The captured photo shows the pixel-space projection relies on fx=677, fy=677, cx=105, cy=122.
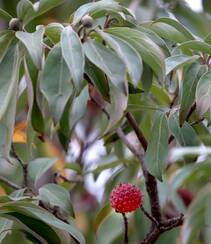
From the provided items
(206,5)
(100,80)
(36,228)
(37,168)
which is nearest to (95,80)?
(100,80)

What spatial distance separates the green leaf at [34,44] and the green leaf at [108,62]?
0.06 m

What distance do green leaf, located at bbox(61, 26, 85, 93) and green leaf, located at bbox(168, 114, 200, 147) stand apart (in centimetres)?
19

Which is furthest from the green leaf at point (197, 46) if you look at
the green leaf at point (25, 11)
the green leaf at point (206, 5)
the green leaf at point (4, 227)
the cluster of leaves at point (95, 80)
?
the green leaf at point (206, 5)

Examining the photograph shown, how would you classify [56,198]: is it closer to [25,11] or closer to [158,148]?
[158,148]

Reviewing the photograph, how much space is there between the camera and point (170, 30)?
99 centimetres

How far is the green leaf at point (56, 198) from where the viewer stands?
3.30 feet

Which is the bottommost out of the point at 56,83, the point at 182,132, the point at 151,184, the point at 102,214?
the point at 102,214

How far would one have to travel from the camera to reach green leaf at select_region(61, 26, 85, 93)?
823 millimetres

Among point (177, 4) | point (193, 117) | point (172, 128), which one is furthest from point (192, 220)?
point (177, 4)


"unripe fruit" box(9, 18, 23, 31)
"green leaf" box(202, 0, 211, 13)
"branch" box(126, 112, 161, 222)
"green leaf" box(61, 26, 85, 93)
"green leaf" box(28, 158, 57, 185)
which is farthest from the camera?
"green leaf" box(202, 0, 211, 13)

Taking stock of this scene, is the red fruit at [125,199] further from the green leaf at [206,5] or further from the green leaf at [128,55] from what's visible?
the green leaf at [206,5]

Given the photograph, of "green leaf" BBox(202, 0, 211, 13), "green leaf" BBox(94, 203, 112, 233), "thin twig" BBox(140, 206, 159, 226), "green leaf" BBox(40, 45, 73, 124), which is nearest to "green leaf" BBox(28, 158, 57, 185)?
"green leaf" BBox(94, 203, 112, 233)

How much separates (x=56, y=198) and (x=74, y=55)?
10.6 inches

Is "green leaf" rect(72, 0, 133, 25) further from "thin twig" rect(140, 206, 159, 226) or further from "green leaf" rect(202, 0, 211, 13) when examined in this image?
"green leaf" rect(202, 0, 211, 13)
